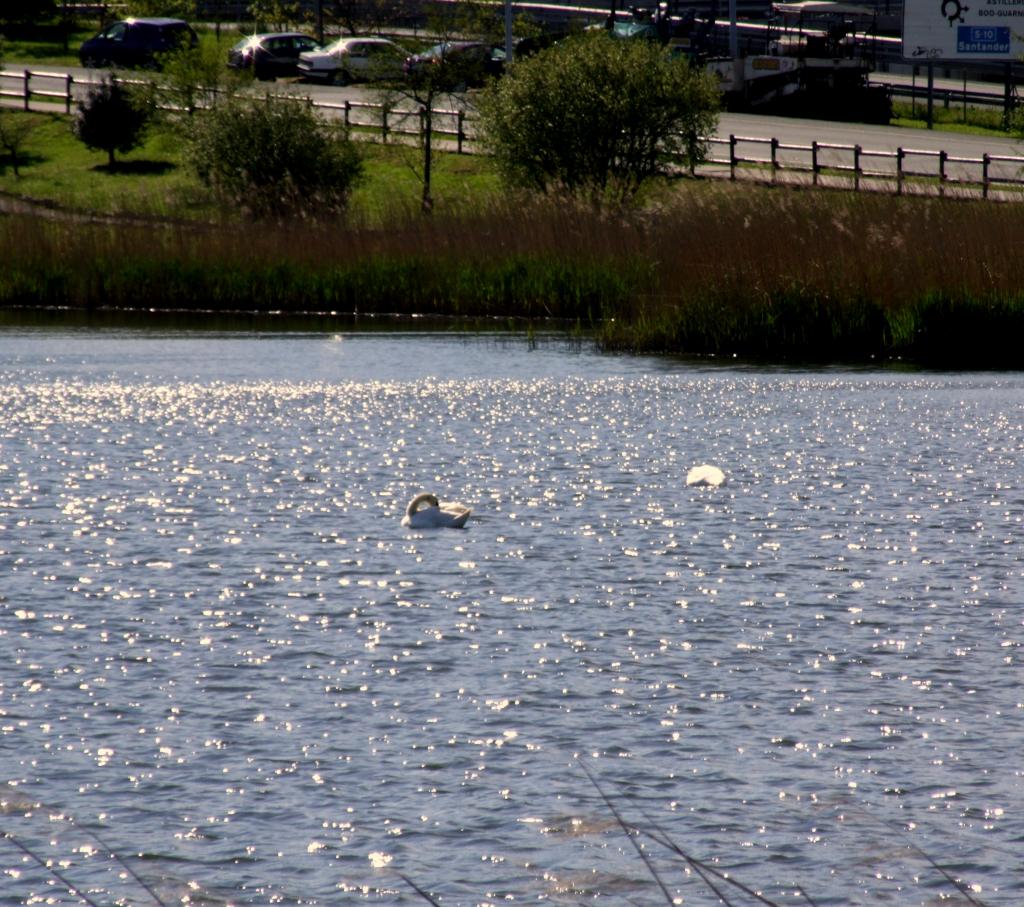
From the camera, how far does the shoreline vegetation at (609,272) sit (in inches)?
955

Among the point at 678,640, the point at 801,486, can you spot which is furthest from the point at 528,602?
the point at 801,486

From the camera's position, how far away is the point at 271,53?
63.0 m

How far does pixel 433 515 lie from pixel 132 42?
53.6 meters

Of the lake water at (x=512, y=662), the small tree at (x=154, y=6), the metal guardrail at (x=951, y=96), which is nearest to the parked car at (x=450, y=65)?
the metal guardrail at (x=951, y=96)

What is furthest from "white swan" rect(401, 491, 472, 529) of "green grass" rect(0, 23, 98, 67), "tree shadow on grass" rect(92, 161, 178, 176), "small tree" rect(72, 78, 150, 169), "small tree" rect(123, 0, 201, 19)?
"small tree" rect(123, 0, 201, 19)

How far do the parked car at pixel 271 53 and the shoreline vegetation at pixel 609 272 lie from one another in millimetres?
22958

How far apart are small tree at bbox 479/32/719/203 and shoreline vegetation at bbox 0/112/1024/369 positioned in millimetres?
1137

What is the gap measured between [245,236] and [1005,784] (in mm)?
25844

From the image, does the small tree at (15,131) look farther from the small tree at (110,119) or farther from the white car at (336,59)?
the white car at (336,59)

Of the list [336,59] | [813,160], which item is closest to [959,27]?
[813,160]

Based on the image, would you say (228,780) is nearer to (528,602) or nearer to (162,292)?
(528,602)

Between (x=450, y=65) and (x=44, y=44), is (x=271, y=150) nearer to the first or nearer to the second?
(x=450, y=65)

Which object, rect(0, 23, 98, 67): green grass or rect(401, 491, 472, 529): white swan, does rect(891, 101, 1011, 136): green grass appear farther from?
rect(401, 491, 472, 529): white swan

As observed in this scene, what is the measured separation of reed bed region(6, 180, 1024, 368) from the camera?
79.6ft
